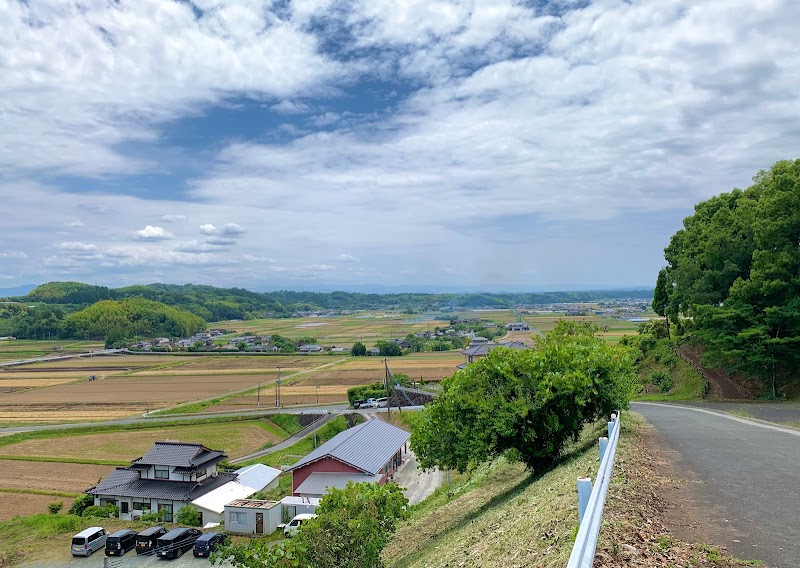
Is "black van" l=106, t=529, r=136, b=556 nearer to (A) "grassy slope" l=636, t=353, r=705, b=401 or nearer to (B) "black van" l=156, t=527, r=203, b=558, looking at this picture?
(B) "black van" l=156, t=527, r=203, b=558

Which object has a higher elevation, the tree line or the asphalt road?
the tree line

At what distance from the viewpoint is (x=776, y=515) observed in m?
6.16

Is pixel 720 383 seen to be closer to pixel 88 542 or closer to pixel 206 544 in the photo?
pixel 206 544

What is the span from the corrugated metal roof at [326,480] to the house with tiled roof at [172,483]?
2.81 m

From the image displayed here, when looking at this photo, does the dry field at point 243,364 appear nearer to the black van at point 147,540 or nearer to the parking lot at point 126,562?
the black van at point 147,540

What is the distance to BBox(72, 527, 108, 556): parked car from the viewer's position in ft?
62.9

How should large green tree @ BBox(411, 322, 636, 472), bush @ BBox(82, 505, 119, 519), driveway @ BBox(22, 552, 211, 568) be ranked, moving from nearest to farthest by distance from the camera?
large green tree @ BBox(411, 322, 636, 472), driveway @ BBox(22, 552, 211, 568), bush @ BBox(82, 505, 119, 519)

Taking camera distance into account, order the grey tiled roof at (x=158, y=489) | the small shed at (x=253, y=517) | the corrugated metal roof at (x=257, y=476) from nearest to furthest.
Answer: the small shed at (x=253, y=517) < the grey tiled roof at (x=158, y=489) < the corrugated metal roof at (x=257, y=476)

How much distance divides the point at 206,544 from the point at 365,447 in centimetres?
1041

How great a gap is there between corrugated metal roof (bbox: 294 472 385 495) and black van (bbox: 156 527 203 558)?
543cm

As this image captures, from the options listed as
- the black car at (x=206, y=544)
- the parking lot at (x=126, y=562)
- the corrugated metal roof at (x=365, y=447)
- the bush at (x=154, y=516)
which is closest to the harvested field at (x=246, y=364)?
the corrugated metal roof at (x=365, y=447)

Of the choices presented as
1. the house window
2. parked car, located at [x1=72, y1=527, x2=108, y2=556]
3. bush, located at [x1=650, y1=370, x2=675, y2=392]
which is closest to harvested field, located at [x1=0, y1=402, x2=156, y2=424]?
the house window

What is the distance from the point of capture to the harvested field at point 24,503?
24.2m

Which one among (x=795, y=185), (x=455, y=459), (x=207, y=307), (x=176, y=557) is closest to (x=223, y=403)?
(x=176, y=557)
